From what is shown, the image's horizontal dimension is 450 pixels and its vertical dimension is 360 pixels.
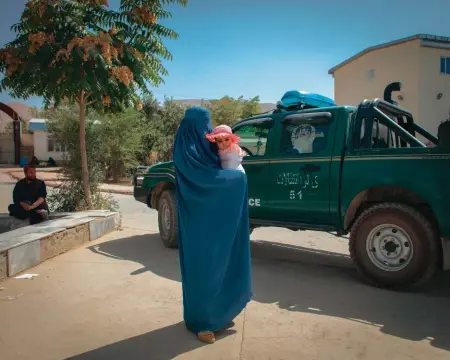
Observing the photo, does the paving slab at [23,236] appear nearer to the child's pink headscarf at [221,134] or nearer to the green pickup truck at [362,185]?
the green pickup truck at [362,185]

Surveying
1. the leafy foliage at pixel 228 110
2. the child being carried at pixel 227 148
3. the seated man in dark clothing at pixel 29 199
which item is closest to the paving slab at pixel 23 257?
the seated man in dark clothing at pixel 29 199

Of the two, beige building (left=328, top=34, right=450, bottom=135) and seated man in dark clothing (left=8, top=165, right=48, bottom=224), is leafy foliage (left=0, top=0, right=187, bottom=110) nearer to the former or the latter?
seated man in dark clothing (left=8, top=165, right=48, bottom=224)

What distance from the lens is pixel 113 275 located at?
5.15 m

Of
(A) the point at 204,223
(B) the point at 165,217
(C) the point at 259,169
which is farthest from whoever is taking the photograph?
(B) the point at 165,217

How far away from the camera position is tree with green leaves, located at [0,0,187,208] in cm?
678

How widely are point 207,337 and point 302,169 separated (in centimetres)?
278

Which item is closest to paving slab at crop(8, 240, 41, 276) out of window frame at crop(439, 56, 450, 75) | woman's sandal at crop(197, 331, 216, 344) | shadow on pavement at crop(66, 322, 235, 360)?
shadow on pavement at crop(66, 322, 235, 360)

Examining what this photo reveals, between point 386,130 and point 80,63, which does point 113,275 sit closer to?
point 80,63

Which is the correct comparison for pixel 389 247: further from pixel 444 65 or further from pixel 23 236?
pixel 444 65

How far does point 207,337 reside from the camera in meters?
3.29

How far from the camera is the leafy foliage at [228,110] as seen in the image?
Result: 32.5 m

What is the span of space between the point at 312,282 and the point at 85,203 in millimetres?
5303

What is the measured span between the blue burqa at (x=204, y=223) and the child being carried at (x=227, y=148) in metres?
0.06

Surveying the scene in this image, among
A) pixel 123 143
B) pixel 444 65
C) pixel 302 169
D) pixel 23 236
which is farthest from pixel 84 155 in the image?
pixel 444 65
